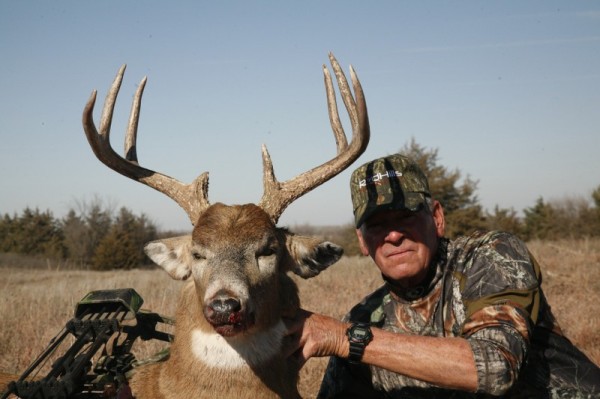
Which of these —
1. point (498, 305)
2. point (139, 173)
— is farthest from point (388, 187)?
point (139, 173)

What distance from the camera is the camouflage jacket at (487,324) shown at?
10.9 feet

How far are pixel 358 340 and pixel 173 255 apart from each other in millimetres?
1686

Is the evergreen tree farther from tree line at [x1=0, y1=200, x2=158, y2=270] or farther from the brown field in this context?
tree line at [x1=0, y1=200, x2=158, y2=270]

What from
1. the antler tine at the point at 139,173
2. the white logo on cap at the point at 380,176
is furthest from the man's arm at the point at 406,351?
the antler tine at the point at 139,173

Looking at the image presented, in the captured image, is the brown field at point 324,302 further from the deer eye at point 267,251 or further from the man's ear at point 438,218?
the deer eye at point 267,251

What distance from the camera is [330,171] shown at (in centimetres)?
455

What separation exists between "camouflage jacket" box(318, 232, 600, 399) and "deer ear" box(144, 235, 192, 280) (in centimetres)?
163

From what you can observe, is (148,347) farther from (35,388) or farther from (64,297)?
(64,297)

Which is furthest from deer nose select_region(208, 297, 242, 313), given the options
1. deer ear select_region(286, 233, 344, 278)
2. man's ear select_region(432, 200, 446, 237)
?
man's ear select_region(432, 200, 446, 237)

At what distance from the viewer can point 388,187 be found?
14.1ft

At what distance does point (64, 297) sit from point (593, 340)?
1035 centimetres

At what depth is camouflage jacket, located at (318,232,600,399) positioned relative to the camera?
3.33 meters

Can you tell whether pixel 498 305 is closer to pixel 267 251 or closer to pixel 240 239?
pixel 267 251

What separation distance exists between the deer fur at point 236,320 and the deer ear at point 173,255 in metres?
0.16
